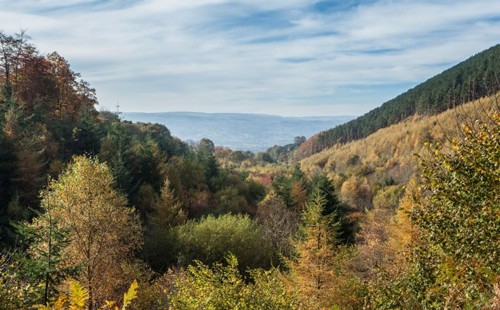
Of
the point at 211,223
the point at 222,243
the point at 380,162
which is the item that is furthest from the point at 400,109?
the point at 222,243

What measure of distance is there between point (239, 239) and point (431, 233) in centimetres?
2494

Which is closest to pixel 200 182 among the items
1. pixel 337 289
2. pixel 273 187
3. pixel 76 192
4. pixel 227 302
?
pixel 273 187

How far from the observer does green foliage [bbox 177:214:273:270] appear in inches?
1313

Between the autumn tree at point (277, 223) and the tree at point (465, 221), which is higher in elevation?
the tree at point (465, 221)

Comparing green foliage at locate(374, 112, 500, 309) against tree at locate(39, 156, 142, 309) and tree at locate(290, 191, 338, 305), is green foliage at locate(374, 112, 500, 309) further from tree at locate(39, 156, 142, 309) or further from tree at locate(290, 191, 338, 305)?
tree at locate(39, 156, 142, 309)

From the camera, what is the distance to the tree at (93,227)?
73.5 ft

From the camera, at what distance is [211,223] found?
116 ft

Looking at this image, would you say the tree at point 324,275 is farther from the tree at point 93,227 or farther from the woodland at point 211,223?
the tree at point 93,227

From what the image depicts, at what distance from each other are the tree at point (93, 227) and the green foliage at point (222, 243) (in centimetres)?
902

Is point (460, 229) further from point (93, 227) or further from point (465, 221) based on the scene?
point (93, 227)


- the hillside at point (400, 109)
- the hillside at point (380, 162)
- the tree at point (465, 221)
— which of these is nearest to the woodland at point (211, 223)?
the tree at point (465, 221)

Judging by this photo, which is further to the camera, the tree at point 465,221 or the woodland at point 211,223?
the woodland at point 211,223

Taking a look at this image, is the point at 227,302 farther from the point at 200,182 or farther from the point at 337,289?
the point at 200,182

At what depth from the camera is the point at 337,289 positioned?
19.4 meters
